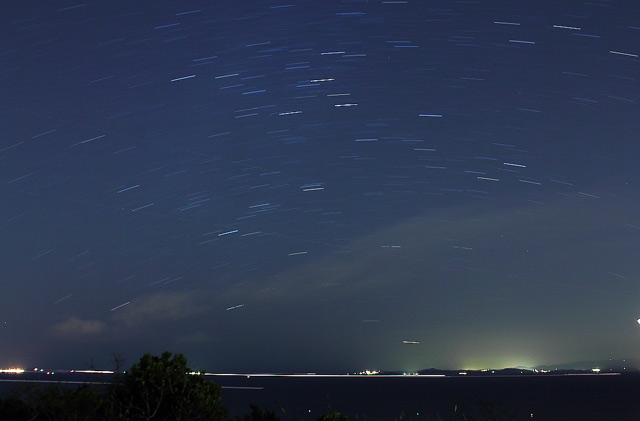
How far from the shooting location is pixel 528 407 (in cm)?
9469

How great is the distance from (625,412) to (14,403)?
281ft

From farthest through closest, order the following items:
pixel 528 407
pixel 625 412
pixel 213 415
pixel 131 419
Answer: pixel 528 407 < pixel 625 412 < pixel 213 415 < pixel 131 419

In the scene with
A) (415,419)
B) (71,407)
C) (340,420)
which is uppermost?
(71,407)

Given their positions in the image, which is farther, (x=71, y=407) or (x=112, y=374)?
(x=112, y=374)

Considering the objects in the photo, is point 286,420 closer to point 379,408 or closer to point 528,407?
point 379,408

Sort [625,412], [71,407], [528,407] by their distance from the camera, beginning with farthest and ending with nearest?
[528,407] < [625,412] < [71,407]

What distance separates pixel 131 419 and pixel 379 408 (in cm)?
8699

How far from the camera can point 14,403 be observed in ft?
54.6

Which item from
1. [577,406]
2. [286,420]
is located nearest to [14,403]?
[286,420]

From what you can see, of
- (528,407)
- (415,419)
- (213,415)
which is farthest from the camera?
(528,407)

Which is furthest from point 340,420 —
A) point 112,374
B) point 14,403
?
point 14,403

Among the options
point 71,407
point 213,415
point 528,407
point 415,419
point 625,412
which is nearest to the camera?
point 71,407

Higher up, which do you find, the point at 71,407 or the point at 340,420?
the point at 71,407

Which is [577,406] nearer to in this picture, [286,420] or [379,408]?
[379,408]
